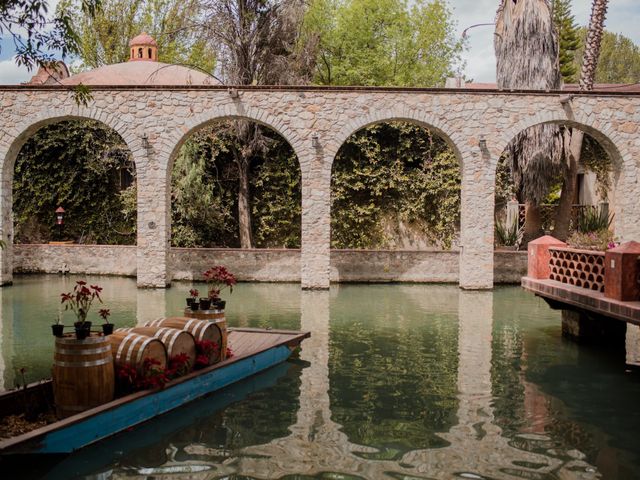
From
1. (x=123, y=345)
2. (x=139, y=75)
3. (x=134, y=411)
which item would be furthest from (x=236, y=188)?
(x=134, y=411)

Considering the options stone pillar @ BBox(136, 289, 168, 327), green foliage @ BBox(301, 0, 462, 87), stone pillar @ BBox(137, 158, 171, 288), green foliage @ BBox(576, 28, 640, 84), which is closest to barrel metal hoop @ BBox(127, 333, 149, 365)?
stone pillar @ BBox(136, 289, 168, 327)

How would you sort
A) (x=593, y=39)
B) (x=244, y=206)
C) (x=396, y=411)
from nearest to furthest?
(x=396, y=411) < (x=593, y=39) < (x=244, y=206)

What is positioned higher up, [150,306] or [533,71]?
[533,71]

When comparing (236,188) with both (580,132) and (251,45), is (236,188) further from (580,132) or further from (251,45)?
(580,132)

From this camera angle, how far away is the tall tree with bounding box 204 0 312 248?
19.6 meters

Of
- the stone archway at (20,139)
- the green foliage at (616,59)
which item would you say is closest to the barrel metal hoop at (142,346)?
the stone archway at (20,139)

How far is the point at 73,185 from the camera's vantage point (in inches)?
841

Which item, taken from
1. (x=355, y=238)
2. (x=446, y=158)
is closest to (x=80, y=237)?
(x=355, y=238)

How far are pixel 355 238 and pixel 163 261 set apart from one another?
6.92 m

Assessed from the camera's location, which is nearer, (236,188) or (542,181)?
(542,181)

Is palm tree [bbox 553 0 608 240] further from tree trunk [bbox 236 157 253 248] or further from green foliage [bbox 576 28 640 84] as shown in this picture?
green foliage [bbox 576 28 640 84]

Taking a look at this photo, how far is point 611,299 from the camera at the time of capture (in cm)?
737

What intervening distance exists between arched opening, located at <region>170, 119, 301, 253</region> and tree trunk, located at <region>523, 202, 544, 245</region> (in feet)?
24.0

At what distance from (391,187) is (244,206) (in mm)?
4749
